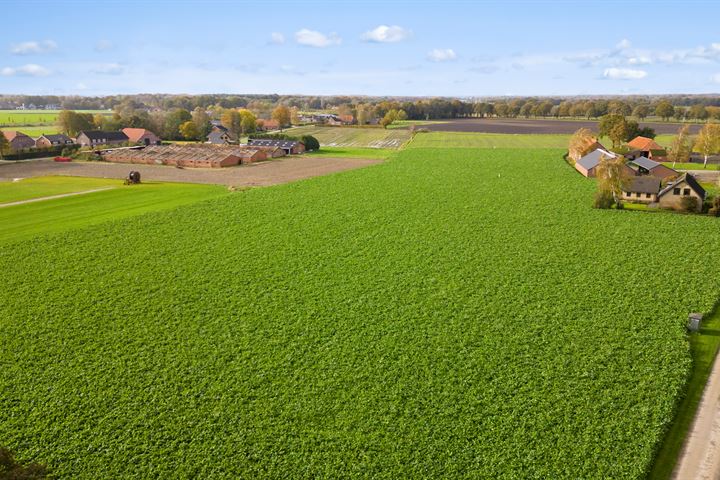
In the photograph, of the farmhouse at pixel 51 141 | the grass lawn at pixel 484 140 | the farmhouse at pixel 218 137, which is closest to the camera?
the farmhouse at pixel 51 141

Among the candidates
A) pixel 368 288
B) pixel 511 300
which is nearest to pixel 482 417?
pixel 511 300

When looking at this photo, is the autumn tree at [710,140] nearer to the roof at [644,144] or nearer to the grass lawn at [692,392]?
the roof at [644,144]

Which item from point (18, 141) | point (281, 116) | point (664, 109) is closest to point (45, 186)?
point (18, 141)

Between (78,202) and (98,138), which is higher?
(98,138)

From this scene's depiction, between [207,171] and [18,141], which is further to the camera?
[18,141]

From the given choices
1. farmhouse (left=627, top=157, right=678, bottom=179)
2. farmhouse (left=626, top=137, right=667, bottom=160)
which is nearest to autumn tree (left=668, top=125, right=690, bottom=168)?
farmhouse (left=626, top=137, right=667, bottom=160)

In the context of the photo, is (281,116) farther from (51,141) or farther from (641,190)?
(641,190)

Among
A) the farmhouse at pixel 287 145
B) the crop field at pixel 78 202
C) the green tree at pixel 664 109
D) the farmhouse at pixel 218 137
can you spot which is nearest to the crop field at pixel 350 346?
the crop field at pixel 78 202
